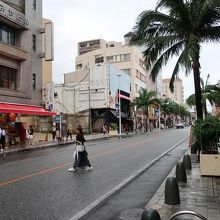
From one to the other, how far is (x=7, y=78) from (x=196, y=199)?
26.8m

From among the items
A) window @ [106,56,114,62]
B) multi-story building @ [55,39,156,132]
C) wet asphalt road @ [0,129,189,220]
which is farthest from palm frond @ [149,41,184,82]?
window @ [106,56,114,62]

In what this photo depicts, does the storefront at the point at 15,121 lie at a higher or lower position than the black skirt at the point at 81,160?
higher

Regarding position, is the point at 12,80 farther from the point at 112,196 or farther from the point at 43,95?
the point at 112,196

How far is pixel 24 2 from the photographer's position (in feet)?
109

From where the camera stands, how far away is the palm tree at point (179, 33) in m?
15.5

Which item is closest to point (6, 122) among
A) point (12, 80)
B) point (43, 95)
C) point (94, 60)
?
point (12, 80)

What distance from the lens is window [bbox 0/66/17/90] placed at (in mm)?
30672

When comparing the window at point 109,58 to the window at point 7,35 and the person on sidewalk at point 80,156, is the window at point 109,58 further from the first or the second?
the person on sidewalk at point 80,156

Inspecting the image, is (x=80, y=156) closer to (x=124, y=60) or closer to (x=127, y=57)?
(x=127, y=57)

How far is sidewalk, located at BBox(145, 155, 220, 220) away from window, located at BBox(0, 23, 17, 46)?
25001 millimetres

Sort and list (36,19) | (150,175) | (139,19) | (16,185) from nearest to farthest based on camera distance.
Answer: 1. (16,185)
2. (150,175)
3. (139,19)
4. (36,19)

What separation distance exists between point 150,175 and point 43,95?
86.2 ft

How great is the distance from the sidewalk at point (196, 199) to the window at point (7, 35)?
2500 cm

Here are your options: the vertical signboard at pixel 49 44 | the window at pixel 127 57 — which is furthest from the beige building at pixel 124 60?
the vertical signboard at pixel 49 44
